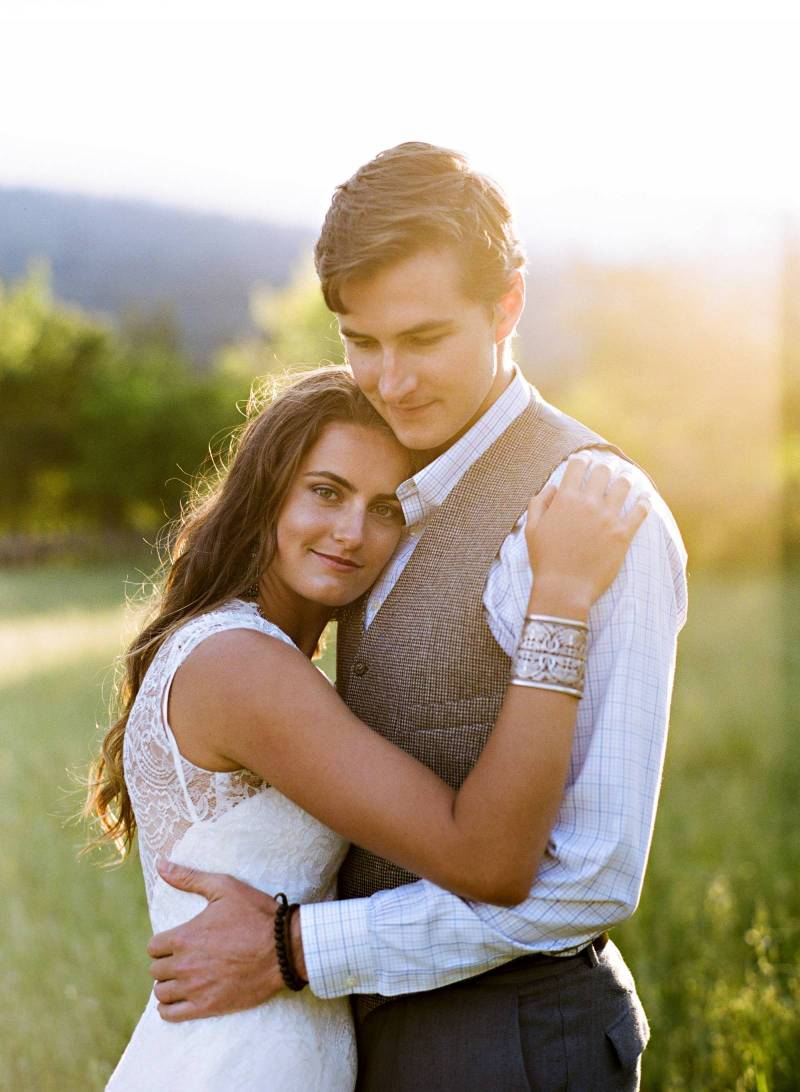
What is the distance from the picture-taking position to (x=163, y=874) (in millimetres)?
2326

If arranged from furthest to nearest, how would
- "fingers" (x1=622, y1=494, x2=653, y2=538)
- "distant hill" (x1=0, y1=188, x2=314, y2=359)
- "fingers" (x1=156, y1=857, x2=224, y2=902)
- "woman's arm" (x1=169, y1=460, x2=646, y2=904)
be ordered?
1. "distant hill" (x1=0, y1=188, x2=314, y2=359)
2. "fingers" (x1=156, y1=857, x2=224, y2=902)
3. "fingers" (x1=622, y1=494, x2=653, y2=538)
4. "woman's arm" (x1=169, y1=460, x2=646, y2=904)

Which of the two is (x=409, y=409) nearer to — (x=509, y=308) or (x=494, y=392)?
(x=494, y=392)

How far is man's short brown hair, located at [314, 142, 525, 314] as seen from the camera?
91.0 inches

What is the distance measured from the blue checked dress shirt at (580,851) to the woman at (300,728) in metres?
0.06

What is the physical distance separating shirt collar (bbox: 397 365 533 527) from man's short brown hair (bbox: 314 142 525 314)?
0.21m

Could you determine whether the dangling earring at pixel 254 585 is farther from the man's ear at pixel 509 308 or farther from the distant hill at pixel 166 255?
the distant hill at pixel 166 255

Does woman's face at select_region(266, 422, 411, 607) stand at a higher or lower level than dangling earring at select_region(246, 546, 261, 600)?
higher

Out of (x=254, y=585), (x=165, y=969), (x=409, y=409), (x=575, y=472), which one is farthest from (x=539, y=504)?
(x=165, y=969)

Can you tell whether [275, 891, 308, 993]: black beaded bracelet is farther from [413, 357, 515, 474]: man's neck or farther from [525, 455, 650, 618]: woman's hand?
[413, 357, 515, 474]: man's neck

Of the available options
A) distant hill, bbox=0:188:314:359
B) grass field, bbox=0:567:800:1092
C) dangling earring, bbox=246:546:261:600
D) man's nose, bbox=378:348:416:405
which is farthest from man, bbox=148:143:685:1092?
distant hill, bbox=0:188:314:359

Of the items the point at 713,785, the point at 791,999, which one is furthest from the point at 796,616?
the point at 791,999

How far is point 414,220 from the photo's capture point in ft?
7.58

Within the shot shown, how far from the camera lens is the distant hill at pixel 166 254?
80.2 m

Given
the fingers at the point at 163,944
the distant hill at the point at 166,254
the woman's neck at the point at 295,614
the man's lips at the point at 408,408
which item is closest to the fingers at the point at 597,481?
the man's lips at the point at 408,408
